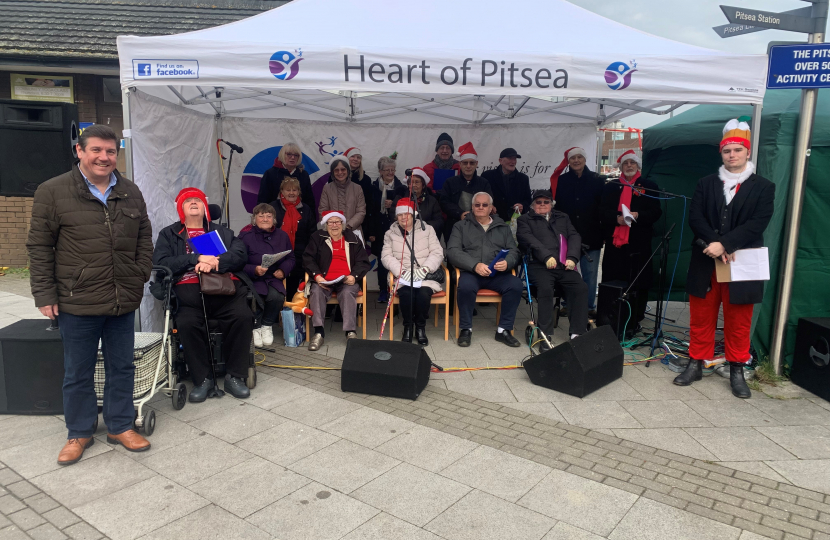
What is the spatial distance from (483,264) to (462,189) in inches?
52.3

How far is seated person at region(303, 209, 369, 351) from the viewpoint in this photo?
5.48 metres

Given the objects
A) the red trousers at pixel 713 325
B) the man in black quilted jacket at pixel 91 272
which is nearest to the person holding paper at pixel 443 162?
the red trousers at pixel 713 325

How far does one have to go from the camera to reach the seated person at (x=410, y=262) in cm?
551

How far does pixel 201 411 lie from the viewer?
403cm

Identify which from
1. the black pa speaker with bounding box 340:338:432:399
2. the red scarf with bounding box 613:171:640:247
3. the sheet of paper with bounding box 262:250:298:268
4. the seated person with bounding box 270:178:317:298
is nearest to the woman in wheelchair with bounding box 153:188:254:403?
the sheet of paper with bounding box 262:250:298:268

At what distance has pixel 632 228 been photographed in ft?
19.9

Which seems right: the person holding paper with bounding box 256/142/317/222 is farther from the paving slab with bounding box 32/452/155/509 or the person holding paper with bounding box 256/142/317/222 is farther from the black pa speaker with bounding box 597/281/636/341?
the paving slab with bounding box 32/452/155/509

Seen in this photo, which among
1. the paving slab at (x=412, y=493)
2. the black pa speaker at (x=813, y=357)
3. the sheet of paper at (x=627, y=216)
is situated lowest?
the paving slab at (x=412, y=493)

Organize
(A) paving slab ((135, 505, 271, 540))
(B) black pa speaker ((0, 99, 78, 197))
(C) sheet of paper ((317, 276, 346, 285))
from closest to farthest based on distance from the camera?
(A) paving slab ((135, 505, 271, 540)) < (B) black pa speaker ((0, 99, 78, 197)) < (C) sheet of paper ((317, 276, 346, 285))

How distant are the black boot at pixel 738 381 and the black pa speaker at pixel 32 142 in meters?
4.96

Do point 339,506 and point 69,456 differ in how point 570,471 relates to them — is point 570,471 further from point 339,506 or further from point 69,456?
point 69,456

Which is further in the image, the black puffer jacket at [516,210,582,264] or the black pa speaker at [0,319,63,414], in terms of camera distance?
the black puffer jacket at [516,210,582,264]

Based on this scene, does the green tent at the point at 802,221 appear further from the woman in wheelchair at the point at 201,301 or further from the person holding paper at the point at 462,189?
the woman in wheelchair at the point at 201,301

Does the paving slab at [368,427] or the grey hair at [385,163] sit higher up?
the grey hair at [385,163]
